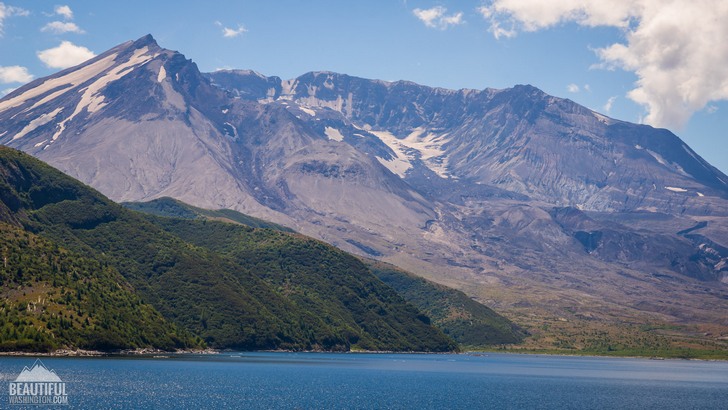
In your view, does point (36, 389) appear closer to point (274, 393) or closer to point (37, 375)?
point (37, 375)

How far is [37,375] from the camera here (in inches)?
5581

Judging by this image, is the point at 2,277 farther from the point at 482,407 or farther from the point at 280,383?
the point at 482,407

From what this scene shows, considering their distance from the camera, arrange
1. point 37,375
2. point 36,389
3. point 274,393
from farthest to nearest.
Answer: point 274,393
point 37,375
point 36,389

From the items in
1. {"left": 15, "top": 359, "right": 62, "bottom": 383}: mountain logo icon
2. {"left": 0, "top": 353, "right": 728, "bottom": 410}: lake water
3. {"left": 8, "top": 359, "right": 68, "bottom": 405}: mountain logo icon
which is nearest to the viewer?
{"left": 8, "top": 359, "right": 68, "bottom": 405}: mountain logo icon

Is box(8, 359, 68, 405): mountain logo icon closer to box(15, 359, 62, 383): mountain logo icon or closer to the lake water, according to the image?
box(15, 359, 62, 383): mountain logo icon

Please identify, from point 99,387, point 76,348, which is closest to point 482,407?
point 99,387

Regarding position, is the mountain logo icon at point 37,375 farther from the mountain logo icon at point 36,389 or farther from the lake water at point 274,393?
the lake water at point 274,393

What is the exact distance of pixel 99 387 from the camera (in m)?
144

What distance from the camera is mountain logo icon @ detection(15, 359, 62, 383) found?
13388cm

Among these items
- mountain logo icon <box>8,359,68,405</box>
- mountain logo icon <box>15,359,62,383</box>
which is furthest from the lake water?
mountain logo icon <box>15,359,62,383</box>

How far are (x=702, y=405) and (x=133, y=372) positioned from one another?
110 metres

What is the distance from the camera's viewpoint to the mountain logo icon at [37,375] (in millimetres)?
133875

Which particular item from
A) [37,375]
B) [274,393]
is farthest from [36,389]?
[274,393]

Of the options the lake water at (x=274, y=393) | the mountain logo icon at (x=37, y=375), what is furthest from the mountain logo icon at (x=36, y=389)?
the lake water at (x=274, y=393)
